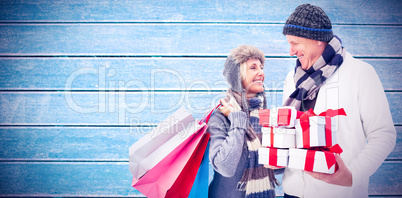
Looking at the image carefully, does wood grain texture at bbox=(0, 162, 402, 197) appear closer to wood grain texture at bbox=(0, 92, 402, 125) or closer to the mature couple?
wood grain texture at bbox=(0, 92, 402, 125)

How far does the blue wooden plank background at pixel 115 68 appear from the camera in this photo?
1331 mm

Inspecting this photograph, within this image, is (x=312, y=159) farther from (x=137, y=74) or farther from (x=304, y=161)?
(x=137, y=74)

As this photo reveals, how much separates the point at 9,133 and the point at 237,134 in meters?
1.42

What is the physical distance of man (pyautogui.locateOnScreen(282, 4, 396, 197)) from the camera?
79 centimetres

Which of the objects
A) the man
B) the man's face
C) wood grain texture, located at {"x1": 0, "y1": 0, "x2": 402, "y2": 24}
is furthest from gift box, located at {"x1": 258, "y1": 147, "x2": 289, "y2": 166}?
wood grain texture, located at {"x1": 0, "y1": 0, "x2": 402, "y2": 24}

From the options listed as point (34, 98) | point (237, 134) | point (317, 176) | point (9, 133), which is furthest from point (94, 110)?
point (317, 176)

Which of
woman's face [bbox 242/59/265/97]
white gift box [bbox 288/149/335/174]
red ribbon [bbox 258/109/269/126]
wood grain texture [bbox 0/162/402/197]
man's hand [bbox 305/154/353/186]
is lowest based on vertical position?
wood grain texture [bbox 0/162/402/197]

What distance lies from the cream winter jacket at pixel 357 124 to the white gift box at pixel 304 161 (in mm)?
205

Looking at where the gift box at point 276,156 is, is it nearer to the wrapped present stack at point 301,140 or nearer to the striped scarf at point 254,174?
the wrapped present stack at point 301,140

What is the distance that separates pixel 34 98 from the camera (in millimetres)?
1351

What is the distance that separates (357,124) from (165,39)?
3.54 ft

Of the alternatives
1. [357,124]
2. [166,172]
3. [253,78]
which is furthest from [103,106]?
[357,124]

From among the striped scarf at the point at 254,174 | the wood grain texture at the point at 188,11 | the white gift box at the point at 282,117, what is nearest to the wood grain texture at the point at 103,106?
the striped scarf at the point at 254,174

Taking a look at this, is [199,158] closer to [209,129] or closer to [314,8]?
[209,129]
